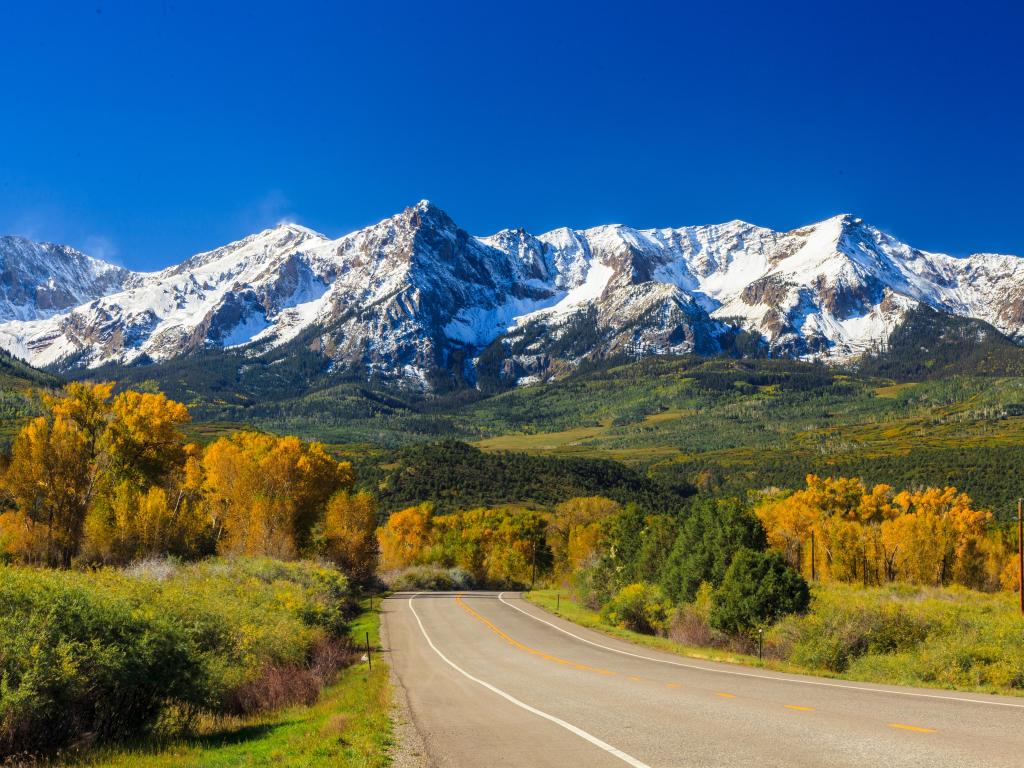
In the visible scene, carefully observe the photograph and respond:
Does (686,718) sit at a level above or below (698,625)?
above

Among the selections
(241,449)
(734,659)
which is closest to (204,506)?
(241,449)

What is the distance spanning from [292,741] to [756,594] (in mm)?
24216

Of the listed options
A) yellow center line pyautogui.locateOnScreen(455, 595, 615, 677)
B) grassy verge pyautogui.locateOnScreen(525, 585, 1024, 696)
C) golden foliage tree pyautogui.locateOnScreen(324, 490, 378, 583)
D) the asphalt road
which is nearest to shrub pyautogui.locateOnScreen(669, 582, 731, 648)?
grassy verge pyautogui.locateOnScreen(525, 585, 1024, 696)

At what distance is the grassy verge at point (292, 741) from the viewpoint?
1324cm

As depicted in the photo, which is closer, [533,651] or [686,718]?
[686,718]

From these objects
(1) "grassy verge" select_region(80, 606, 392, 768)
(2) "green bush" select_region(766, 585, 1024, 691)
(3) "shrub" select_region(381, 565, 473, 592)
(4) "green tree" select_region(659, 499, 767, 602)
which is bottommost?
(3) "shrub" select_region(381, 565, 473, 592)

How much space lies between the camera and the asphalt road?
36.6 feet

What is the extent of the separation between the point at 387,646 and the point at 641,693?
2015cm

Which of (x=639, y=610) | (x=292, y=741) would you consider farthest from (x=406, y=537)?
(x=292, y=741)

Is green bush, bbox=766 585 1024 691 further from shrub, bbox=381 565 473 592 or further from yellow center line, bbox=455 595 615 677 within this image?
shrub, bbox=381 565 473 592

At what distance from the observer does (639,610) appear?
47219mm

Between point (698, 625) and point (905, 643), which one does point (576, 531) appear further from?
point (905, 643)

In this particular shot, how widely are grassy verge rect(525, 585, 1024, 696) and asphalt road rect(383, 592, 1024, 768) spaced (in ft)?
11.9

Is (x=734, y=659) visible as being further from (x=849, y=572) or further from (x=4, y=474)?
(x=849, y=572)
